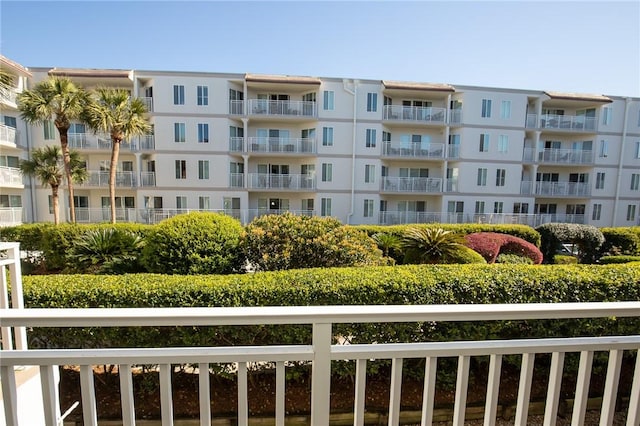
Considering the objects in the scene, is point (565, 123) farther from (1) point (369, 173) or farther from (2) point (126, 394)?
(2) point (126, 394)

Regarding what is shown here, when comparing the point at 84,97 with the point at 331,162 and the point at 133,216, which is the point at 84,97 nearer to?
the point at 133,216

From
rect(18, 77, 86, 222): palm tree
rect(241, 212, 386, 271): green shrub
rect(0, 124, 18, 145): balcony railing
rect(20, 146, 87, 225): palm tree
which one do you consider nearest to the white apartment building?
rect(0, 124, 18, 145): balcony railing

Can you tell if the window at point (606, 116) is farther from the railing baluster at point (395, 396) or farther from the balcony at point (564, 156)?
the railing baluster at point (395, 396)

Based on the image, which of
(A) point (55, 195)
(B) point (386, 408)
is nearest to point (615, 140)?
(B) point (386, 408)

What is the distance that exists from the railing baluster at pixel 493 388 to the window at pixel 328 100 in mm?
19208

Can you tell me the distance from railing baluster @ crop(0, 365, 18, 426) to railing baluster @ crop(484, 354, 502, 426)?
220 cm

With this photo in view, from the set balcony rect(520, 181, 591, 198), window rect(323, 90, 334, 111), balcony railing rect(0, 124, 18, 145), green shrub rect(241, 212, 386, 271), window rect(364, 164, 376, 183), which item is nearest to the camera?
green shrub rect(241, 212, 386, 271)

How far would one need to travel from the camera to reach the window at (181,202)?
18094 mm

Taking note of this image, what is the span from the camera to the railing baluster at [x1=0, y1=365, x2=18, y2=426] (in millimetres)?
1177

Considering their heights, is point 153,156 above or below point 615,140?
below

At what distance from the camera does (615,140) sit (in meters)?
20.8

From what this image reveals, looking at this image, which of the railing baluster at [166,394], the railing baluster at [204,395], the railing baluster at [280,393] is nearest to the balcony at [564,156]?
the railing baluster at [280,393]

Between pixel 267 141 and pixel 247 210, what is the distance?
4.92 m

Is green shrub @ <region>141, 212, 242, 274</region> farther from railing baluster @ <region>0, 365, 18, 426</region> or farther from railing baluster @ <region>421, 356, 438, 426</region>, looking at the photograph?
railing baluster @ <region>421, 356, 438, 426</region>
